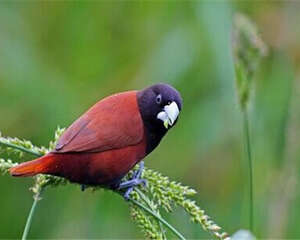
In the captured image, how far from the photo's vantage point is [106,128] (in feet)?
8.54

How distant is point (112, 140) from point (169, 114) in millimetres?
215

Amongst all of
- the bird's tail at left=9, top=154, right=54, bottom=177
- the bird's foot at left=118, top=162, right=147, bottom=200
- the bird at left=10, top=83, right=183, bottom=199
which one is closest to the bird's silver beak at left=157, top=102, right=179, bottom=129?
the bird at left=10, top=83, right=183, bottom=199

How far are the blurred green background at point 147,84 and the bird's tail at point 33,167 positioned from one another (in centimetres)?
152

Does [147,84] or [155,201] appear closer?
[155,201]

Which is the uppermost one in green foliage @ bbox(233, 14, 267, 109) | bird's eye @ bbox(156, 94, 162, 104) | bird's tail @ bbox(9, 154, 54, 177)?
green foliage @ bbox(233, 14, 267, 109)

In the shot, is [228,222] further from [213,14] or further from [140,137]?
[140,137]

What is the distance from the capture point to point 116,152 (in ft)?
8.55

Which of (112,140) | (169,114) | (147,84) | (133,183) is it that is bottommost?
(133,183)

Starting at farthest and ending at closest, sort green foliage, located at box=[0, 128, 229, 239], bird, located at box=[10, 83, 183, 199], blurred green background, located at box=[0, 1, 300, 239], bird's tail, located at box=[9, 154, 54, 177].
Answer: blurred green background, located at box=[0, 1, 300, 239] < bird, located at box=[10, 83, 183, 199] < bird's tail, located at box=[9, 154, 54, 177] < green foliage, located at box=[0, 128, 229, 239]

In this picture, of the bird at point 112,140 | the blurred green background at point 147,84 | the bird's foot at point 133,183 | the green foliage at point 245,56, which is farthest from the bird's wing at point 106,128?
the blurred green background at point 147,84

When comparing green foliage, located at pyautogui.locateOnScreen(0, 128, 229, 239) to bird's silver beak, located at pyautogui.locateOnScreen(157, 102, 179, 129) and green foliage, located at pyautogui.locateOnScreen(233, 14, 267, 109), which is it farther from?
green foliage, located at pyautogui.locateOnScreen(233, 14, 267, 109)

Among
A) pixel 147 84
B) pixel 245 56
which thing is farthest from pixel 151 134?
pixel 147 84

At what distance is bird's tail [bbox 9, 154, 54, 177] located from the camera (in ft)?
7.60

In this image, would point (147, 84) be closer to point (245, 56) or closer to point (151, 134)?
point (151, 134)
